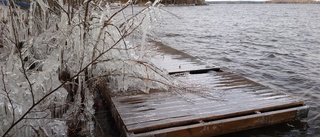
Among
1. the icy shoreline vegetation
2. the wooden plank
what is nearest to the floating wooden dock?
the wooden plank

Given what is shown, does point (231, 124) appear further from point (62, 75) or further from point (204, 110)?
point (62, 75)

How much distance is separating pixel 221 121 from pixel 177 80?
1.73 meters

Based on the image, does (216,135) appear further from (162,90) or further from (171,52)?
(171,52)

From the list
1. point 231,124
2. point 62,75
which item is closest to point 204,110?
point 231,124

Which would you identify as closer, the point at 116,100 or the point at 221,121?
the point at 221,121

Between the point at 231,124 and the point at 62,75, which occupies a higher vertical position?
the point at 62,75

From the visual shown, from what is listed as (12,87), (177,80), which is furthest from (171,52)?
(12,87)

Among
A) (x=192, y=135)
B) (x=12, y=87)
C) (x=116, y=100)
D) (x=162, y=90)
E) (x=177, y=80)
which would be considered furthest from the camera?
(x=177, y=80)

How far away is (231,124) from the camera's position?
395 cm

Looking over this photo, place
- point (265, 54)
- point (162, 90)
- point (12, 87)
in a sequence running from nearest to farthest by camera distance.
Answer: point (12, 87) → point (162, 90) → point (265, 54)

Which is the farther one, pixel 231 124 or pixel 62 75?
pixel 62 75

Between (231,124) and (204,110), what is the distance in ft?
1.54

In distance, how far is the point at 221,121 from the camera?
3.89 m

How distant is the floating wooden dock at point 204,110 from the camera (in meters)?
3.66
